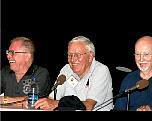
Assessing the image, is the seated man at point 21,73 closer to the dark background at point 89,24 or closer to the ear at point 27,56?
the ear at point 27,56

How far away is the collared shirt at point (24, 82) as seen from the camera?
3.08m

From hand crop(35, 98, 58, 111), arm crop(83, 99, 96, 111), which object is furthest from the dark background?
hand crop(35, 98, 58, 111)

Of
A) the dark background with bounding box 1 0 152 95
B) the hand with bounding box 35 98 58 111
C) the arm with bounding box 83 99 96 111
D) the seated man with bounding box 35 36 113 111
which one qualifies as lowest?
the arm with bounding box 83 99 96 111

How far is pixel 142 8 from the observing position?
11.7 ft

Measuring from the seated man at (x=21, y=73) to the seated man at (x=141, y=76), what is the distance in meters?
0.85

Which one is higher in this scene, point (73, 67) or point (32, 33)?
point (32, 33)

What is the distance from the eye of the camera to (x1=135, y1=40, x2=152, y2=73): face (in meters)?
2.71

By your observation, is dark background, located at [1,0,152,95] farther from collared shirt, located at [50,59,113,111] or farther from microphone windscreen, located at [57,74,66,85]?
microphone windscreen, located at [57,74,66,85]

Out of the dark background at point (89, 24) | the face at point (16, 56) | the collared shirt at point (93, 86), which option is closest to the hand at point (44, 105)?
the collared shirt at point (93, 86)

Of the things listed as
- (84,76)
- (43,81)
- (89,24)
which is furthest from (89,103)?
(89,24)

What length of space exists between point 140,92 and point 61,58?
5.28 feet
